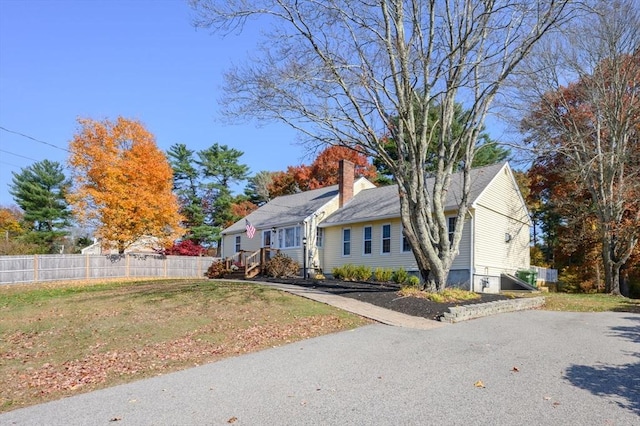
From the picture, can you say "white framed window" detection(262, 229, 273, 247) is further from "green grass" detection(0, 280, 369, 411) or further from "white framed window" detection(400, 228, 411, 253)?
"green grass" detection(0, 280, 369, 411)

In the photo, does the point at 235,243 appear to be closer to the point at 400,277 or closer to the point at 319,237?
the point at 319,237

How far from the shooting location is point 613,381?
6.69 m

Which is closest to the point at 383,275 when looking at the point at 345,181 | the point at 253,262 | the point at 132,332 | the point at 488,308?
the point at 345,181

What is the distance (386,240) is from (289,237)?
21.8ft

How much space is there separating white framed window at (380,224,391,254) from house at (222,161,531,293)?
0.05 metres

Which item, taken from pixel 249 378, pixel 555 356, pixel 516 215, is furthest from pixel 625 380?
pixel 516 215

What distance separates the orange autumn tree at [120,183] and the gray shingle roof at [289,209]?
553 cm

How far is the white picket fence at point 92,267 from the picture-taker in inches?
994

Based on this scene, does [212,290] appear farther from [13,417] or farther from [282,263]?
[13,417]

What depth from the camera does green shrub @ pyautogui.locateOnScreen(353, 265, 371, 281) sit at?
74.0ft

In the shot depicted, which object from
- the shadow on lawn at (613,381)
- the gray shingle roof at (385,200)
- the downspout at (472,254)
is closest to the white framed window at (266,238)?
the gray shingle roof at (385,200)

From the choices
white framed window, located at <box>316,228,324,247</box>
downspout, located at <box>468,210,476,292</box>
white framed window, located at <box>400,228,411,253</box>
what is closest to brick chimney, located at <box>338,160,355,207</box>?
white framed window, located at <box>316,228,324,247</box>

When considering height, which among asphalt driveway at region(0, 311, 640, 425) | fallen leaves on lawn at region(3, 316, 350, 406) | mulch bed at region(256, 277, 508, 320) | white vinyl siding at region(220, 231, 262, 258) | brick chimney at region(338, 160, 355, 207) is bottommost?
fallen leaves on lawn at region(3, 316, 350, 406)

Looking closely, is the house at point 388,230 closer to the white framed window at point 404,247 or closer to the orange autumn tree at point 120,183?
the white framed window at point 404,247
